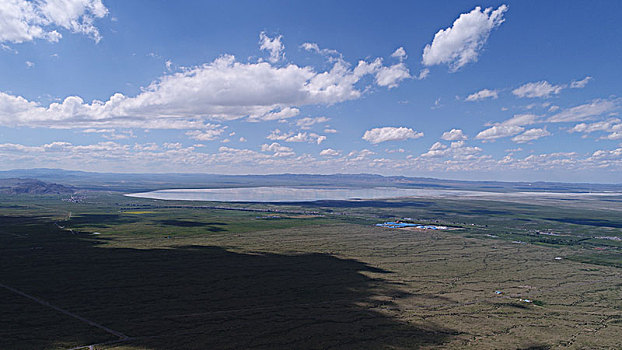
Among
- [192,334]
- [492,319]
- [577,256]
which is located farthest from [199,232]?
[577,256]

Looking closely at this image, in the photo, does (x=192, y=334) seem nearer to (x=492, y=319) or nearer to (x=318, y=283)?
(x=318, y=283)

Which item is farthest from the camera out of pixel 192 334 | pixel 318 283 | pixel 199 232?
pixel 199 232

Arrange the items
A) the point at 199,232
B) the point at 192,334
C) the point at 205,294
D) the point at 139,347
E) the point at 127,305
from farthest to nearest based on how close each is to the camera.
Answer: the point at 199,232, the point at 205,294, the point at 127,305, the point at 192,334, the point at 139,347

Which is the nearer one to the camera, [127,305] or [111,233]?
[127,305]

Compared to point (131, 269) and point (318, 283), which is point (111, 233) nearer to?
point (131, 269)

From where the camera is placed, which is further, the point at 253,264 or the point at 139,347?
the point at 253,264

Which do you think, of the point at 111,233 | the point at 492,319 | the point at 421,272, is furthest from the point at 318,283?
the point at 111,233

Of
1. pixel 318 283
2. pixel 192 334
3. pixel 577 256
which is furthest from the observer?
pixel 577 256
